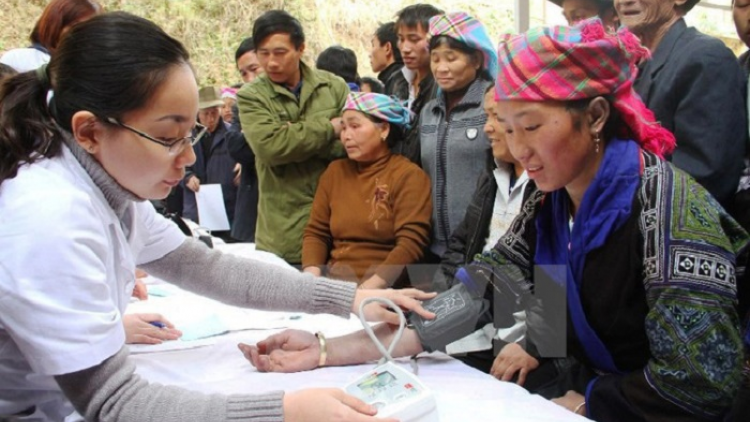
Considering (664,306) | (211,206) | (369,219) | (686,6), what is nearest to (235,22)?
(211,206)

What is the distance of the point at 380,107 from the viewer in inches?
109

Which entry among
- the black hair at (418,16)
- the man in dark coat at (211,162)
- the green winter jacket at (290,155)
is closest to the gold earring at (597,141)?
the green winter jacket at (290,155)

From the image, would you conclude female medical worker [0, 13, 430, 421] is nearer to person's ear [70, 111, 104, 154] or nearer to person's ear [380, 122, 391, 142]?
person's ear [70, 111, 104, 154]

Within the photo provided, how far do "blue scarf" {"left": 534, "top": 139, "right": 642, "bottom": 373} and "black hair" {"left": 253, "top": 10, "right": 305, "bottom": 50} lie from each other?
6.22 ft

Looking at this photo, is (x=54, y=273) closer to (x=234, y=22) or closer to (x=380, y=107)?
(x=380, y=107)

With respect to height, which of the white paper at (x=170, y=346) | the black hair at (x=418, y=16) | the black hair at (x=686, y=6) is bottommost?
the white paper at (x=170, y=346)

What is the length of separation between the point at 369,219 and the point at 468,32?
2.59 ft

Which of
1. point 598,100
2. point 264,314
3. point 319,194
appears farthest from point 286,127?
point 598,100

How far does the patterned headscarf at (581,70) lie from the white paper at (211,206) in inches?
106

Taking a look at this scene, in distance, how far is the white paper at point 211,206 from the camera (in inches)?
152

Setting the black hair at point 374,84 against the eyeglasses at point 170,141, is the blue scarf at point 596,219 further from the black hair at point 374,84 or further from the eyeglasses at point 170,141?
the black hair at point 374,84

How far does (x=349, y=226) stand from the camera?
2.76m

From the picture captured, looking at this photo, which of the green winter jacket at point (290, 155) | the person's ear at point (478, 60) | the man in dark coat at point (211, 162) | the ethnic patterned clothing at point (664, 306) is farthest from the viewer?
the man in dark coat at point (211, 162)

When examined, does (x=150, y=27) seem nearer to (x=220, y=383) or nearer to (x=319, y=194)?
(x=220, y=383)
